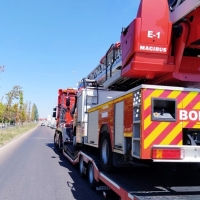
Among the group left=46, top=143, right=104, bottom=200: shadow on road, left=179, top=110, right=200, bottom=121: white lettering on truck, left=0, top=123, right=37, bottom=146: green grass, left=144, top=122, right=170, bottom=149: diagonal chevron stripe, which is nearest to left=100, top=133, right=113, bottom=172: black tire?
left=46, top=143, right=104, bottom=200: shadow on road

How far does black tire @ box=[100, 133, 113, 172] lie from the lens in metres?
5.87

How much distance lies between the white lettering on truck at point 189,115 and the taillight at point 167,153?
20.5 inches

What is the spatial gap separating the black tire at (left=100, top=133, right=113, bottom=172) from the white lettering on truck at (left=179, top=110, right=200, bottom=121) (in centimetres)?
200

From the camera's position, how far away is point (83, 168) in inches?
329

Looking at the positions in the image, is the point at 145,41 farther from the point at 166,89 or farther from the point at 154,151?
the point at 154,151

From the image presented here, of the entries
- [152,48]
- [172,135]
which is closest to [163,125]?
[172,135]

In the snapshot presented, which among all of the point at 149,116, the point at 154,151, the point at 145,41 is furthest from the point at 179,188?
the point at 145,41

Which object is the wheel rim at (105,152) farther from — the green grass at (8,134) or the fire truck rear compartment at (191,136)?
the green grass at (8,134)

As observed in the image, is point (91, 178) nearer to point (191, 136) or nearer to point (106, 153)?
point (106, 153)

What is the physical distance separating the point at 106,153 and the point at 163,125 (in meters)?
2.29

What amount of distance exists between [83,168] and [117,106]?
3.77 m

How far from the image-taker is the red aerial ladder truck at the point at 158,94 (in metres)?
4.09

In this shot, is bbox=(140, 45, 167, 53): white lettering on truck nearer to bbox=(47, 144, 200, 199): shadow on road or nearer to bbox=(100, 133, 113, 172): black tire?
bbox=(100, 133, 113, 172): black tire

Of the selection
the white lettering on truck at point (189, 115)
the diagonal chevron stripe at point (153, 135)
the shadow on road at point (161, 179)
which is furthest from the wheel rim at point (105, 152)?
the white lettering on truck at point (189, 115)
